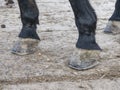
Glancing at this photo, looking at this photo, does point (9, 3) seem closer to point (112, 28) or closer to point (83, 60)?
point (112, 28)

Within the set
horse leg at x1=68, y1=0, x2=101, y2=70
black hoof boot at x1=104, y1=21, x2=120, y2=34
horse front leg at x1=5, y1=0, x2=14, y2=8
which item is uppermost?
horse leg at x1=68, y1=0, x2=101, y2=70

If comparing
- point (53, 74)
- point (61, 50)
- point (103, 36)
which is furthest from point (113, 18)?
point (53, 74)

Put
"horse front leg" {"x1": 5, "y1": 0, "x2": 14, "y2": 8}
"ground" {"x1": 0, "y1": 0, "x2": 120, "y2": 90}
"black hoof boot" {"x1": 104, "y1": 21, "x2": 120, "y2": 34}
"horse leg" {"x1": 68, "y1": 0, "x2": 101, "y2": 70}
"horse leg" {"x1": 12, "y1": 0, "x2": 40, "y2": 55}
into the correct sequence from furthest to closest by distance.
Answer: "horse front leg" {"x1": 5, "y1": 0, "x2": 14, "y2": 8} → "black hoof boot" {"x1": 104, "y1": 21, "x2": 120, "y2": 34} → "horse leg" {"x1": 12, "y1": 0, "x2": 40, "y2": 55} → "horse leg" {"x1": 68, "y1": 0, "x2": 101, "y2": 70} → "ground" {"x1": 0, "y1": 0, "x2": 120, "y2": 90}

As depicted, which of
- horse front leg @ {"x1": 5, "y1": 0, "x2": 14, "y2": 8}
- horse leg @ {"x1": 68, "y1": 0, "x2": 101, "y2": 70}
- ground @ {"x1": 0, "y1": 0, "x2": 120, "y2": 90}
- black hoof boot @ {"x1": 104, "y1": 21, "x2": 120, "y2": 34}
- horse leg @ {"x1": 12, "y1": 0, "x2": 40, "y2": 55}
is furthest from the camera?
horse front leg @ {"x1": 5, "y1": 0, "x2": 14, "y2": 8}

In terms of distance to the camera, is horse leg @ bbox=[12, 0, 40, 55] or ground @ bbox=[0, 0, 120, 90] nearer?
ground @ bbox=[0, 0, 120, 90]

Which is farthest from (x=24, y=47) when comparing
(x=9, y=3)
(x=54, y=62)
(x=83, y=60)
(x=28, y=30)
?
(x=9, y=3)

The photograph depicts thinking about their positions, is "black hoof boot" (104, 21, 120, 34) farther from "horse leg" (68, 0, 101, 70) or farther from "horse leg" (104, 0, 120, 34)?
"horse leg" (68, 0, 101, 70)

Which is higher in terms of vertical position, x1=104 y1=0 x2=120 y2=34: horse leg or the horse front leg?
x1=104 y1=0 x2=120 y2=34: horse leg

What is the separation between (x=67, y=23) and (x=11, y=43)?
35.8 inches

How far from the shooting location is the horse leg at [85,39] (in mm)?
2760

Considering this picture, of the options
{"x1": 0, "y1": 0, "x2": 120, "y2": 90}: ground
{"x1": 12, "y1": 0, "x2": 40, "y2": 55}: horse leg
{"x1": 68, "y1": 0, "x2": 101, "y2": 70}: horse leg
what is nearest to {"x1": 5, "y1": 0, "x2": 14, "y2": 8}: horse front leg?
{"x1": 0, "y1": 0, "x2": 120, "y2": 90}: ground

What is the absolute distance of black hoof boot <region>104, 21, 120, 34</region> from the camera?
149 inches

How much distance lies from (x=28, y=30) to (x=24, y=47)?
0.50 ft

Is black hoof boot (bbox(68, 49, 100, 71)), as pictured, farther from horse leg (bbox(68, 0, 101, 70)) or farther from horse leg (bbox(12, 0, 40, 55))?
horse leg (bbox(12, 0, 40, 55))
